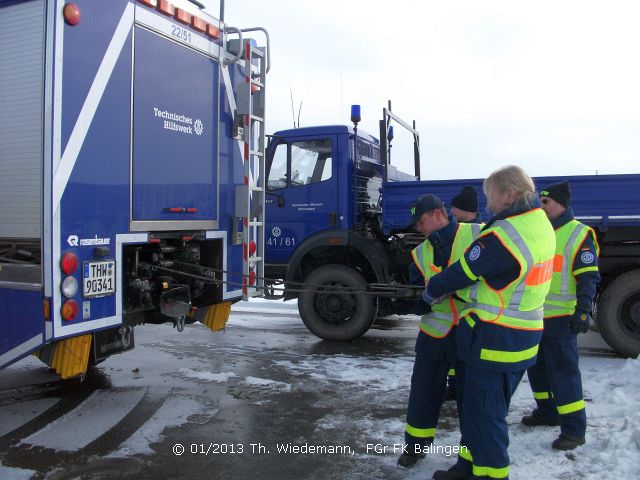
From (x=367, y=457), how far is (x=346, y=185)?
415cm

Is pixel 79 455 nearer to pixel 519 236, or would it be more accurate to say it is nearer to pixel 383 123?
pixel 519 236

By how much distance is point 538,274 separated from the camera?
3066 mm

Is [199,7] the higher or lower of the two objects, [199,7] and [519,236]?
the higher

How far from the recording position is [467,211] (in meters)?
4.00

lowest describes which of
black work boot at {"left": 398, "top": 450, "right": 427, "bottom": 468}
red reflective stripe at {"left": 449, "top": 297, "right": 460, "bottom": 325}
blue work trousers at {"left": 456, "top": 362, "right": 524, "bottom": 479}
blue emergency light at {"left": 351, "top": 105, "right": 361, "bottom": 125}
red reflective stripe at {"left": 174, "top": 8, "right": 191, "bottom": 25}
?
black work boot at {"left": 398, "top": 450, "right": 427, "bottom": 468}

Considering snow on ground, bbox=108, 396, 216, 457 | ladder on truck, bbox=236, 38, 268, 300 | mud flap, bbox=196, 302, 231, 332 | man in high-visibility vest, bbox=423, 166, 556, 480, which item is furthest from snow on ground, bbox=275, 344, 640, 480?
ladder on truck, bbox=236, 38, 268, 300

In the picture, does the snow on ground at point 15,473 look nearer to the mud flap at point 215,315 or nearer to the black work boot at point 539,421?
the mud flap at point 215,315

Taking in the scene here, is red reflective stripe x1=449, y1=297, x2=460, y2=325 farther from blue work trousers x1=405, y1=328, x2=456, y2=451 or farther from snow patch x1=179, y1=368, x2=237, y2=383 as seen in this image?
snow patch x1=179, y1=368, x2=237, y2=383

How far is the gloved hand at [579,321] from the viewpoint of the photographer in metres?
3.91

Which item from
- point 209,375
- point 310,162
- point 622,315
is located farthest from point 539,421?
point 310,162

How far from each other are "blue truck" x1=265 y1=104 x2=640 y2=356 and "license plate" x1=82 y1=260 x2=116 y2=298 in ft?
9.19

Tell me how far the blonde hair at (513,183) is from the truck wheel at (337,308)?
4.08m

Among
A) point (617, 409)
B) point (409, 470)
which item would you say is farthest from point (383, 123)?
point (409, 470)

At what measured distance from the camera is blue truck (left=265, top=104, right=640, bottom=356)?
21.5ft
